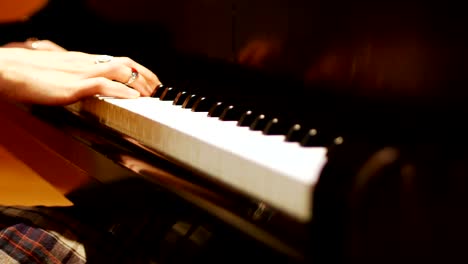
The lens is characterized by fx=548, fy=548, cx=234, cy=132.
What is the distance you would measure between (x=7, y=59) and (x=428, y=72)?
0.95 meters

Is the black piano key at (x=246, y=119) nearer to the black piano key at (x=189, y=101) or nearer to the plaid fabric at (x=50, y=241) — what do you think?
the black piano key at (x=189, y=101)

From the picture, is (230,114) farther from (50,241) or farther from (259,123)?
(50,241)

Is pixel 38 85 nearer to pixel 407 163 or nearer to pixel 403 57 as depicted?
pixel 403 57

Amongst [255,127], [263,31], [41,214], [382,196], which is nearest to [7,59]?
[41,214]

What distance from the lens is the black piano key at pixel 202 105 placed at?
0.97 metres

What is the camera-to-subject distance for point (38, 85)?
3.87ft

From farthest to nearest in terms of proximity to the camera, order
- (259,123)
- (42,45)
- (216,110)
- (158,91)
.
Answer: (42,45), (158,91), (216,110), (259,123)

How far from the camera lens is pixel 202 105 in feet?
3.19

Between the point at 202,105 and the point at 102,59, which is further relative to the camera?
the point at 102,59

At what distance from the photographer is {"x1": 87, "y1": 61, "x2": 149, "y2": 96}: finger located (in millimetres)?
1128

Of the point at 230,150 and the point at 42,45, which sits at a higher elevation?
the point at 230,150

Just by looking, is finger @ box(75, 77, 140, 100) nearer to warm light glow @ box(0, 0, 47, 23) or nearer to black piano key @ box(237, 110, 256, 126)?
black piano key @ box(237, 110, 256, 126)

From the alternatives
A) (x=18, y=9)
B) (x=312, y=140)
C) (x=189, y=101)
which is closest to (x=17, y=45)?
(x=18, y=9)

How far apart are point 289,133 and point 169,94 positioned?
419mm
